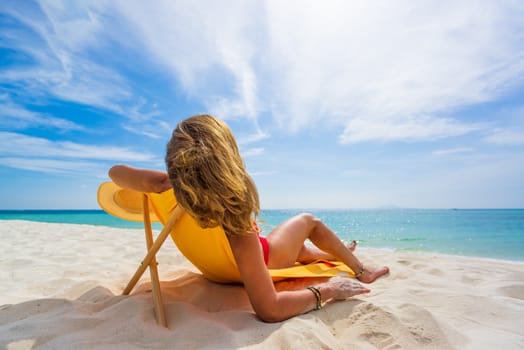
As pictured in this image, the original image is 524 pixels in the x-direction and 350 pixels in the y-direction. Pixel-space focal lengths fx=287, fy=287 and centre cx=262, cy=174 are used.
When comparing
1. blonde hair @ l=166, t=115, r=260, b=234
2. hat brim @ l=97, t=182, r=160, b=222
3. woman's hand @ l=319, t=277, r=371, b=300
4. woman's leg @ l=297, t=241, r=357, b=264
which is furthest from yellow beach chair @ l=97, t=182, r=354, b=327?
woman's hand @ l=319, t=277, r=371, b=300

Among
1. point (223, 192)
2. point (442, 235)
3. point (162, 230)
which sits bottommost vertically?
point (442, 235)

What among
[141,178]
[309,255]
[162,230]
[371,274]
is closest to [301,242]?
[309,255]

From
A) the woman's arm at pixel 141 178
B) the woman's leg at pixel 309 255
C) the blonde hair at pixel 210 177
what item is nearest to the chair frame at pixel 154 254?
the woman's arm at pixel 141 178

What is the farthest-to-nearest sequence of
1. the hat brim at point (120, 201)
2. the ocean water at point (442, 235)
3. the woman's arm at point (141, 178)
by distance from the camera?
the ocean water at point (442, 235) < the hat brim at point (120, 201) < the woman's arm at point (141, 178)

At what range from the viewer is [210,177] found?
4.96 feet

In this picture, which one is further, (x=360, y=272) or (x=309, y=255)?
(x=309, y=255)

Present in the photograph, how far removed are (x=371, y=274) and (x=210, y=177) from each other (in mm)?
2025

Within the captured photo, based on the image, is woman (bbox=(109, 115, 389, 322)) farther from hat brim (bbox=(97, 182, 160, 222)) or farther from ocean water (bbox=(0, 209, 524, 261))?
hat brim (bbox=(97, 182, 160, 222))

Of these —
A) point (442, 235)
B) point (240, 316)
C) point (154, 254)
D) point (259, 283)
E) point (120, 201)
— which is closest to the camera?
point (259, 283)

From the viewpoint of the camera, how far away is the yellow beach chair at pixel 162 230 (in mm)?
1914

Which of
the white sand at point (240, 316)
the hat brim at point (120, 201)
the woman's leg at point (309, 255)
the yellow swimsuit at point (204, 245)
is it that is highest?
the hat brim at point (120, 201)

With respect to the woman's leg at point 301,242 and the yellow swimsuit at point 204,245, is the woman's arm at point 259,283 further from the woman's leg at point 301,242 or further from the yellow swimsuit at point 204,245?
the woman's leg at point 301,242

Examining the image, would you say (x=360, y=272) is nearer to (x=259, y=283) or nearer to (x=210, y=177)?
(x=259, y=283)

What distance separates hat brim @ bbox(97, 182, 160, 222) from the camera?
259 centimetres
